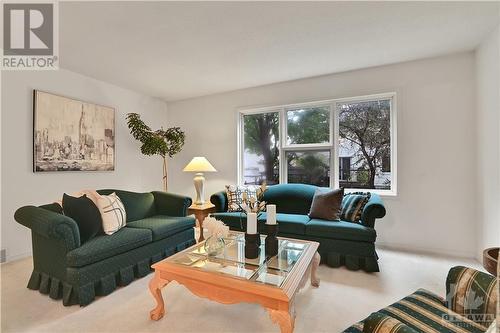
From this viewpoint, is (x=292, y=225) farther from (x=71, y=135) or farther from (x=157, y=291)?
(x=71, y=135)

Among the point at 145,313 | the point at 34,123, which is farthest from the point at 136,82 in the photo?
the point at 145,313

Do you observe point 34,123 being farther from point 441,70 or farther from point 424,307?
point 441,70

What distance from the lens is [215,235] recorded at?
6.26 feet

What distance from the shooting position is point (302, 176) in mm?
3855

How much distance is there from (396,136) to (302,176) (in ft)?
4.63

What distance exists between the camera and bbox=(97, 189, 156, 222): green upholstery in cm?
293

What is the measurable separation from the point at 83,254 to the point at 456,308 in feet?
8.12

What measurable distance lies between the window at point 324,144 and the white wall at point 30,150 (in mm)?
2055

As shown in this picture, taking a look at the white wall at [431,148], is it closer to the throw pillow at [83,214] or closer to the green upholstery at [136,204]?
the green upholstery at [136,204]

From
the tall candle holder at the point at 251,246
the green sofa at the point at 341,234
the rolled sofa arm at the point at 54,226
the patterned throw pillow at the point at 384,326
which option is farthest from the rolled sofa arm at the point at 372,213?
the rolled sofa arm at the point at 54,226

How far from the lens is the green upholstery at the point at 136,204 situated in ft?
9.62

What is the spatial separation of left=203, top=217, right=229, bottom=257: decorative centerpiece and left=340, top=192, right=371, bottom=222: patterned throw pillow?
1601 mm

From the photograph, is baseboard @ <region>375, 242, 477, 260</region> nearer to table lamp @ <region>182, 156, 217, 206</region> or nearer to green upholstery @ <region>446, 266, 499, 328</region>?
green upholstery @ <region>446, 266, 499, 328</region>

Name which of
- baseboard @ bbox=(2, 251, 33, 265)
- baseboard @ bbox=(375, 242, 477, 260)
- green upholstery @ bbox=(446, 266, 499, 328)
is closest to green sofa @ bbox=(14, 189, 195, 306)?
baseboard @ bbox=(2, 251, 33, 265)
